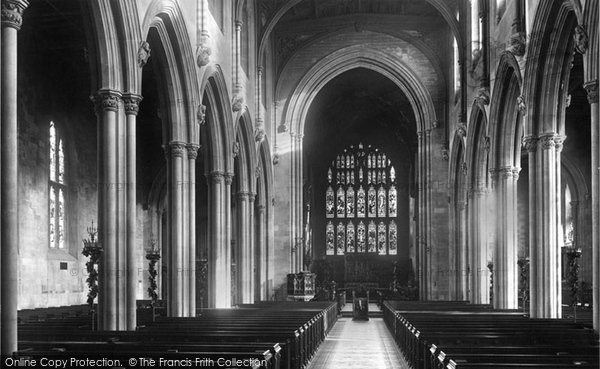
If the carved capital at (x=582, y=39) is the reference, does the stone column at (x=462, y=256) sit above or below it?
below

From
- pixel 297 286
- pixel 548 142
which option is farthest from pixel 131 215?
pixel 297 286

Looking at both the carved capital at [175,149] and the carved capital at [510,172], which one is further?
the carved capital at [510,172]

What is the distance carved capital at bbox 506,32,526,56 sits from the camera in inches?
744

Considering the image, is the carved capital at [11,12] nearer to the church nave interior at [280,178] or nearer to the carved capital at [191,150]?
the church nave interior at [280,178]

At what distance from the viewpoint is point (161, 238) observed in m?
36.7

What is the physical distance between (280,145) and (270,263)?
→ 568cm

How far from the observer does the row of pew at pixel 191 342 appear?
8.09m

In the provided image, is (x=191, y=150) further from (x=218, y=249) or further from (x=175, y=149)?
(x=218, y=249)

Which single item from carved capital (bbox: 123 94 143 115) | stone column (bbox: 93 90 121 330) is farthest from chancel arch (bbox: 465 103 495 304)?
stone column (bbox: 93 90 121 330)

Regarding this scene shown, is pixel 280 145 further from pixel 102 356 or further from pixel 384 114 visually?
pixel 102 356

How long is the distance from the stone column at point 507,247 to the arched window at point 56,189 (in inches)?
567

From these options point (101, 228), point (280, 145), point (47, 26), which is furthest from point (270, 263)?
point (101, 228)

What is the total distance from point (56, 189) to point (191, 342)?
17.0m

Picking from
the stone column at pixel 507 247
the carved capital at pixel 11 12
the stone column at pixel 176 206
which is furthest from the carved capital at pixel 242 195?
the carved capital at pixel 11 12
